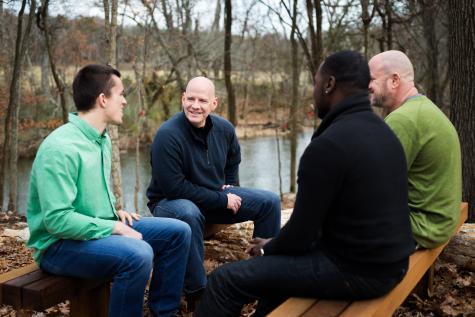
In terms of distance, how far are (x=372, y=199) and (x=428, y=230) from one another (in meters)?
1.02

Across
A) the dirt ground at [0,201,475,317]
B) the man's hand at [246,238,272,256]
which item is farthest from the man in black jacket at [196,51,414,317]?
the dirt ground at [0,201,475,317]

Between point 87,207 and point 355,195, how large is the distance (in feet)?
4.59

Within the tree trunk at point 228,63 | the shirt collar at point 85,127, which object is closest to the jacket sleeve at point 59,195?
the shirt collar at point 85,127

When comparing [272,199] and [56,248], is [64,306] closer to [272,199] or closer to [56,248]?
[56,248]

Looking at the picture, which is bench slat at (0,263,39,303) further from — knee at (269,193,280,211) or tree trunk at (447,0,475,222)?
tree trunk at (447,0,475,222)

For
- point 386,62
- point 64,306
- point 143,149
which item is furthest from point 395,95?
point 143,149

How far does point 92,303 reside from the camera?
299cm

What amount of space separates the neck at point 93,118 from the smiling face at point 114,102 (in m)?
0.05

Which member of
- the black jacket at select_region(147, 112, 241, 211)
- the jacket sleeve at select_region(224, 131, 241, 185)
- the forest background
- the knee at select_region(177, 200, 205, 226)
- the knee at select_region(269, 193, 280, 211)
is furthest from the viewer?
the forest background

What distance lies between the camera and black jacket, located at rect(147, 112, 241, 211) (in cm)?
357

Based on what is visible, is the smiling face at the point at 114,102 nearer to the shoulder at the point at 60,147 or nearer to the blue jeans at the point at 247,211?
the shoulder at the point at 60,147

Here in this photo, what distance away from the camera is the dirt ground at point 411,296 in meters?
3.46

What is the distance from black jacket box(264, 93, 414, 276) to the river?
41.7 feet

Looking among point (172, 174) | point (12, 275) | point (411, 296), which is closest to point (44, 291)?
point (12, 275)
